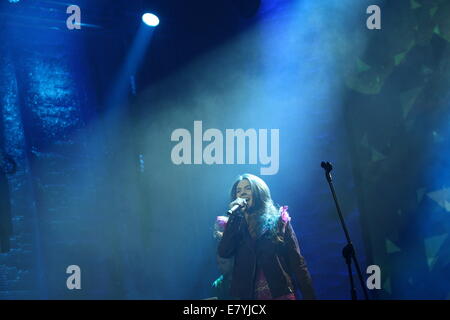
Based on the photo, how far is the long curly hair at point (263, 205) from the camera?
Answer: 4242mm

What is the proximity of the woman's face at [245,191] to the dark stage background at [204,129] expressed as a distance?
1.25ft

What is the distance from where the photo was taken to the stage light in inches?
184

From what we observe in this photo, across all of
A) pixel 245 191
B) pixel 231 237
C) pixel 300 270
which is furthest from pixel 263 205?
pixel 300 270

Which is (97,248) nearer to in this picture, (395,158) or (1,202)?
(1,202)

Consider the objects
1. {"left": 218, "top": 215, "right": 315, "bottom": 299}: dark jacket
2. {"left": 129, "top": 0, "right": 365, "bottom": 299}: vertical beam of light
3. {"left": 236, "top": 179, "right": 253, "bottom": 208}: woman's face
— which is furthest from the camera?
{"left": 129, "top": 0, "right": 365, "bottom": 299}: vertical beam of light

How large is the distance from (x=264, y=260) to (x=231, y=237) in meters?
0.39

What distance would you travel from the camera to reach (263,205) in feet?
14.5

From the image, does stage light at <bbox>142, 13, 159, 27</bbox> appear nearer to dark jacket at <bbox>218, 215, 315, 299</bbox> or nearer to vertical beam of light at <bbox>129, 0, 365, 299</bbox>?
vertical beam of light at <bbox>129, 0, 365, 299</bbox>

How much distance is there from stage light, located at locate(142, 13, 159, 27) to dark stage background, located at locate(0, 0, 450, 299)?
0.09 metres

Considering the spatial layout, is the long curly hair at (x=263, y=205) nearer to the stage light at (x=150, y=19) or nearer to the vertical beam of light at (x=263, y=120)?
the vertical beam of light at (x=263, y=120)

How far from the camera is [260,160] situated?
4.93 meters

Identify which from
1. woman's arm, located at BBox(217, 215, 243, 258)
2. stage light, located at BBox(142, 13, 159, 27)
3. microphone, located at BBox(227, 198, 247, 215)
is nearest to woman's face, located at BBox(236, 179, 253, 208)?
microphone, located at BBox(227, 198, 247, 215)

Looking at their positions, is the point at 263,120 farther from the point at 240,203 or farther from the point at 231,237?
the point at 231,237

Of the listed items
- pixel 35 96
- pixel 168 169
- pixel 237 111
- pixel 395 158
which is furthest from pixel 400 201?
pixel 35 96
